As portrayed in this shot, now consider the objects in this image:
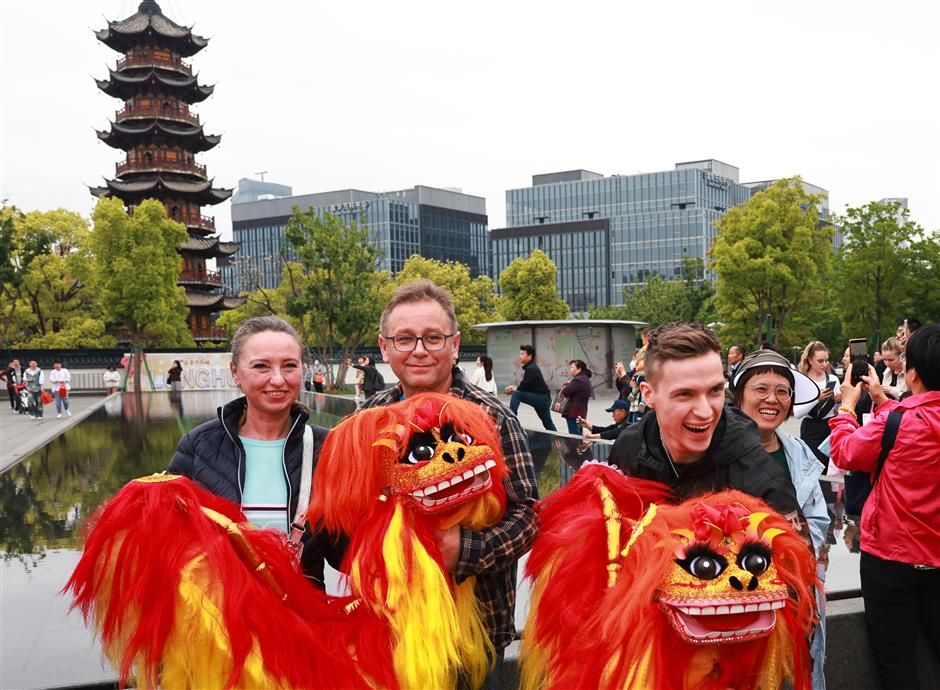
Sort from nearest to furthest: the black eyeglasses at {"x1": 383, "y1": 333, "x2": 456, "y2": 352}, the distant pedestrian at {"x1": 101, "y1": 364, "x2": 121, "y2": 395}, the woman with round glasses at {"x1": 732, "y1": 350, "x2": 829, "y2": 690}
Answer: the black eyeglasses at {"x1": 383, "y1": 333, "x2": 456, "y2": 352}, the woman with round glasses at {"x1": 732, "y1": 350, "x2": 829, "y2": 690}, the distant pedestrian at {"x1": 101, "y1": 364, "x2": 121, "y2": 395}

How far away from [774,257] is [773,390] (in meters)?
33.5

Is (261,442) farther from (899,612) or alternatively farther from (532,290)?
(532,290)

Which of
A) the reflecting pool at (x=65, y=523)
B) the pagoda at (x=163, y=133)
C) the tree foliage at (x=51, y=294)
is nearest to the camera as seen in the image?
the reflecting pool at (x=65, y=523)

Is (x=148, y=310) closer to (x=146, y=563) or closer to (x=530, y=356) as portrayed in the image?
(x=530, y=356)

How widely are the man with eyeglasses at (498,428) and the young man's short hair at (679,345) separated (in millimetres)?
452

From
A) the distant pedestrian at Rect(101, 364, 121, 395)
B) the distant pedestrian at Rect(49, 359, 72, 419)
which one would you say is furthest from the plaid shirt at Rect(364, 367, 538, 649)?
the distant pedestrian at Rect(101, 364, 121, 395)

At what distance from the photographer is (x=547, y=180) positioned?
A: 104625 millimetres

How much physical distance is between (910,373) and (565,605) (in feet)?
6.78

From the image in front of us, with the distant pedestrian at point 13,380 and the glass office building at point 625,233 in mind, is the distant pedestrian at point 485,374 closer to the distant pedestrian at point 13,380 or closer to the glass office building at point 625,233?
the distant pedestrian at point 13,380

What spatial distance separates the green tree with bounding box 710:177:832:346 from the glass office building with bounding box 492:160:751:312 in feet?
179

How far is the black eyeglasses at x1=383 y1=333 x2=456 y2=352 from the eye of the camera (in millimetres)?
2352

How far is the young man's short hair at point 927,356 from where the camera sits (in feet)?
10.2

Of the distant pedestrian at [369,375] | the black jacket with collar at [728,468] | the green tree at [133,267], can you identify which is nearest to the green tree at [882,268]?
the distant pedestrian at [369,375]

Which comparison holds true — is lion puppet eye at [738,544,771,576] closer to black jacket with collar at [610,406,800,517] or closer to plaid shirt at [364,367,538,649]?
black jacket with collar at [610,406,800,517]
